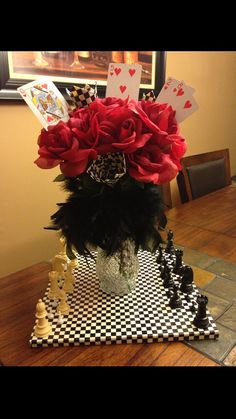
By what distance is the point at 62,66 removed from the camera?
4.50ft

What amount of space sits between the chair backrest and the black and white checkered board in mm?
1019

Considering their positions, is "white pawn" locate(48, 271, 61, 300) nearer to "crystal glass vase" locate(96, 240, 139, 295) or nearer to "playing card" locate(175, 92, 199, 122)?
"crystal glass vase" locate(96, 240, 139, 295)

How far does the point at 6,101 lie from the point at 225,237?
1.09 metres

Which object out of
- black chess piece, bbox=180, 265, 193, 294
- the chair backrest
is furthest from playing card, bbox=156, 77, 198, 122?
the chair backrest

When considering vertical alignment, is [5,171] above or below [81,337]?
above

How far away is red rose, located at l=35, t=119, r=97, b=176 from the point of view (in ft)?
1.89

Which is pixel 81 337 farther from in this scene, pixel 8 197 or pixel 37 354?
pixel 8 197

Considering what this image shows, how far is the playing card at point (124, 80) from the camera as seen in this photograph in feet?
2.31

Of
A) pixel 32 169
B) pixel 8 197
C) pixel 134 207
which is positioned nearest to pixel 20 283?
pixel 134 207

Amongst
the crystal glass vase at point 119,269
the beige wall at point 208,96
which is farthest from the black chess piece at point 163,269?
the beige wall at point 208,96

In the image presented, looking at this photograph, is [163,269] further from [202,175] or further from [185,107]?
[202,175]

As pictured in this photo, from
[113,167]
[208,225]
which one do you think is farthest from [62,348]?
[208,225]

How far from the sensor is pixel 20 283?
864mm
